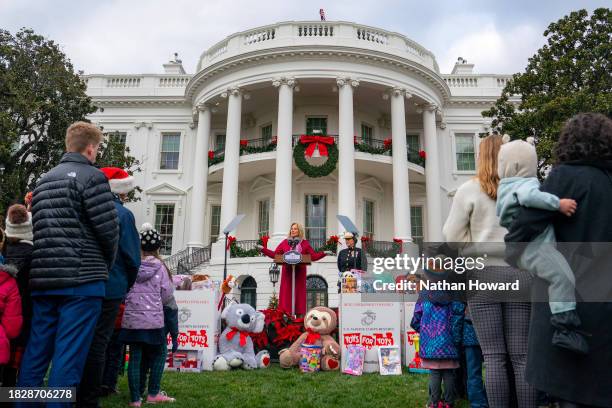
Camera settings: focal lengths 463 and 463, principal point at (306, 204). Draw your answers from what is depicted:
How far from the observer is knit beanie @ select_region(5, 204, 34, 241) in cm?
441

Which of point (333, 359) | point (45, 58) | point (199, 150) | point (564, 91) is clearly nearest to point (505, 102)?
point (564, 91)

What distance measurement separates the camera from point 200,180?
68.1 feet

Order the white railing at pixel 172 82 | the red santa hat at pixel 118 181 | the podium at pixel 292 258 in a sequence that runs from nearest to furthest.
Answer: the red santa hat at pixel 118 181
the podium at pixel 292 258
the white railing at pixel 172 82

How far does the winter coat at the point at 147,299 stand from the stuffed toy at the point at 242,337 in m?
2.83

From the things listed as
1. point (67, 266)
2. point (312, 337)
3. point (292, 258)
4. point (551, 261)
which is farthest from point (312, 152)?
point (551, 261)

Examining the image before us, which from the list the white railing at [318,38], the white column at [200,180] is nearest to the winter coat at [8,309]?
the white column at [200,180]

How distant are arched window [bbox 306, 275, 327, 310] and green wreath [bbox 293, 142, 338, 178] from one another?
407cm

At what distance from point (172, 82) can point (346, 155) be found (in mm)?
11333

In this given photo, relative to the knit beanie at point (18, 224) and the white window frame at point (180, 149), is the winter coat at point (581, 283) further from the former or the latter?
the white window frame at point (180, 149)

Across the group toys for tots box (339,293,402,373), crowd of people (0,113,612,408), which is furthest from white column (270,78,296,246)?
crowd of people (0,113,612,408)

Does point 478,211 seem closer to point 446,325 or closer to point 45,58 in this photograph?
point 446,325

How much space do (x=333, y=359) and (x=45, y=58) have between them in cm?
1470

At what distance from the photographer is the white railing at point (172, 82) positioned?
24047 millimetres

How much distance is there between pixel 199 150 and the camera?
68.7 ft
